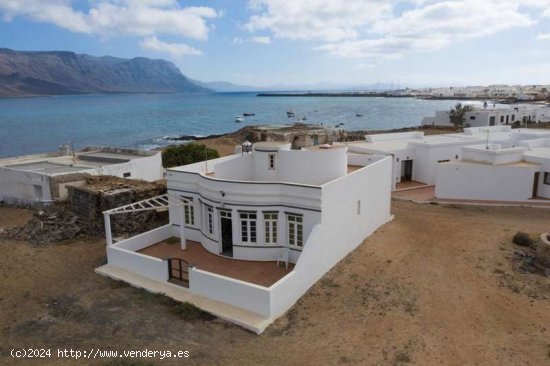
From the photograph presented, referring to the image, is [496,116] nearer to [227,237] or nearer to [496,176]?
[496,176]

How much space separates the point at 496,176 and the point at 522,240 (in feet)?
26.0

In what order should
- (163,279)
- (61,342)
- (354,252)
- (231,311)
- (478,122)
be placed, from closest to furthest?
(61,342)
(231,311)
(163,279)
(354,252)
(478,122)

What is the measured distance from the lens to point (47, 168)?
102 ft

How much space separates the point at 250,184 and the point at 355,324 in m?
6.56

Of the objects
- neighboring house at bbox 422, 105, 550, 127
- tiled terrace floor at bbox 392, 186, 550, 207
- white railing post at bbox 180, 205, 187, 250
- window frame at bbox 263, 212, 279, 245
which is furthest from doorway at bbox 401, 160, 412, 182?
neighboring house at bbox 422, 105, 550, 127

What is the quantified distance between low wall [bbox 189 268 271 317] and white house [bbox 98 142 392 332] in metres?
0.04

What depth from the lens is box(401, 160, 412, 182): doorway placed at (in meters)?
33.7

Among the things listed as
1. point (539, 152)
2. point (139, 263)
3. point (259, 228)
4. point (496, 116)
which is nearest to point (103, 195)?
point (139, 263)

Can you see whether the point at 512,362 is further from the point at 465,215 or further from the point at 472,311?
the point at 465,215

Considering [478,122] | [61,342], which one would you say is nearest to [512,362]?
[61,342]

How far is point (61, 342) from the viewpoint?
13.1 meters

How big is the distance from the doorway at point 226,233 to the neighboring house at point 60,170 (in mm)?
13002

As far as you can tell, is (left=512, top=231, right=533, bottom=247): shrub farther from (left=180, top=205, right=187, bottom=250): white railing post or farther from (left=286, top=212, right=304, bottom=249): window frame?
(left=180, top=205, right=187, bottom=250): white railing post

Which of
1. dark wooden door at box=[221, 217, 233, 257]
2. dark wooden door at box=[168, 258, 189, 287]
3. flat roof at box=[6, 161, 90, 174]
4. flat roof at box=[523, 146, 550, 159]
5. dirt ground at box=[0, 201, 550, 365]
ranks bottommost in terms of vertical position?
dirt ground at box=[0, 201, 550, 365]
